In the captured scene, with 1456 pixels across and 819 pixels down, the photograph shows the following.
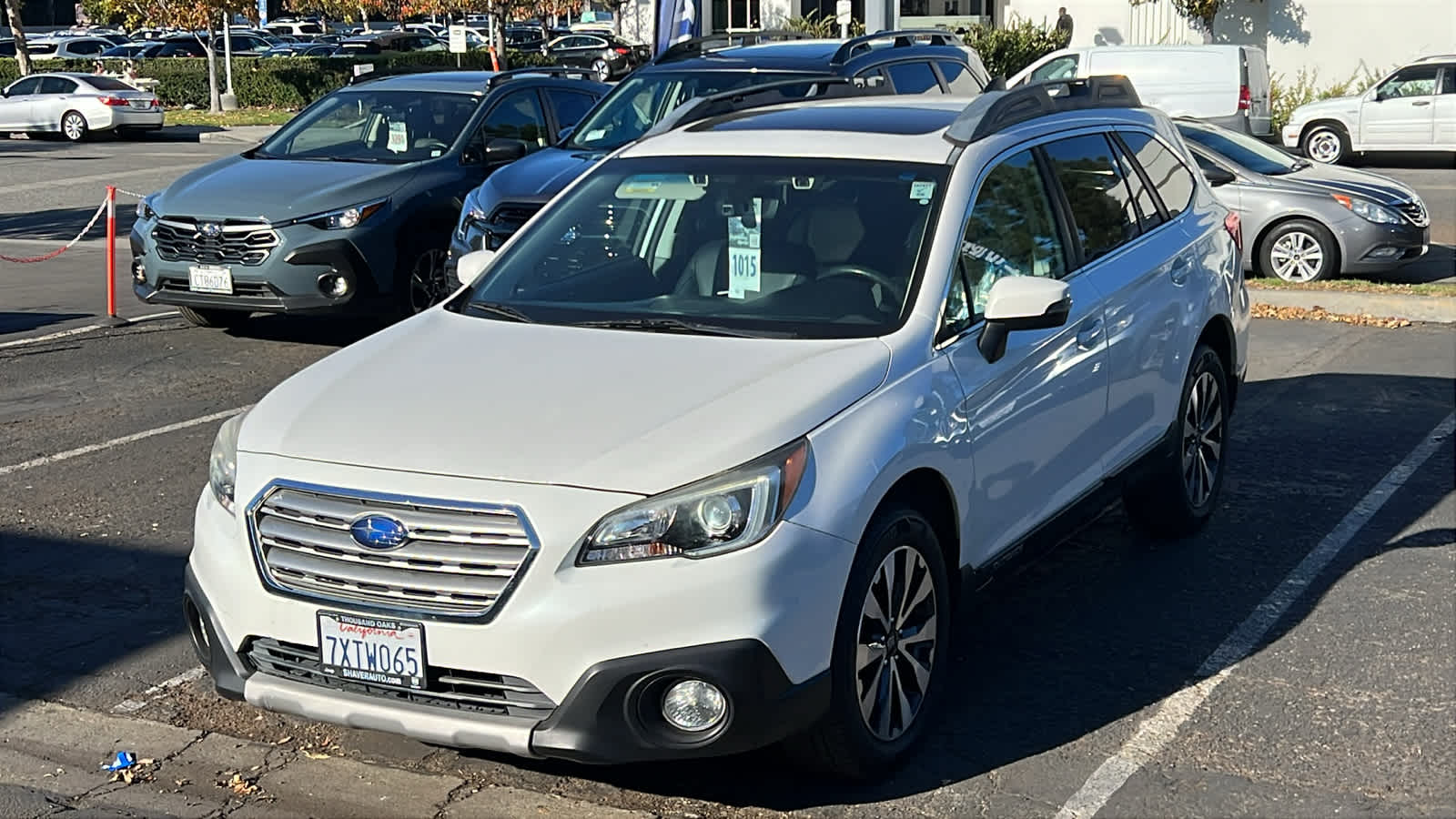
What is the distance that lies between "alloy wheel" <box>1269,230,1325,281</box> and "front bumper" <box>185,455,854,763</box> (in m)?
11.0

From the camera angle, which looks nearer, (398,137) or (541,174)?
(541,174)

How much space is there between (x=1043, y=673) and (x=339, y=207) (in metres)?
7.00

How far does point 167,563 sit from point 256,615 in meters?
2.57

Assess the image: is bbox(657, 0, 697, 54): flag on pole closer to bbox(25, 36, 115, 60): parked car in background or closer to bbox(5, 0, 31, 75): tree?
bbox(5, 0, 31, 75): tree

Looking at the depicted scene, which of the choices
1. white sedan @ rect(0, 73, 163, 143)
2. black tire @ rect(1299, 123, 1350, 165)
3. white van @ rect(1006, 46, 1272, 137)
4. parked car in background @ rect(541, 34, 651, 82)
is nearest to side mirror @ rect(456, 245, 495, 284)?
white van @ rect(1006, 46, 1272, 137)

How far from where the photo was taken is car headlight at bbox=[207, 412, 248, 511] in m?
4.55

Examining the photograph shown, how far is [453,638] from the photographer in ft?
13.5

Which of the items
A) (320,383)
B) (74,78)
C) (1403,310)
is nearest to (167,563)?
(320,383)

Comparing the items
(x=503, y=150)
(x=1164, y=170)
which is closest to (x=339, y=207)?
(x=503, y=150)

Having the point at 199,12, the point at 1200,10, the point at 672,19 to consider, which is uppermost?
the point at 199,12

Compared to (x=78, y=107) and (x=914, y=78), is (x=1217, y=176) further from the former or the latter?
(x=78, y=107)

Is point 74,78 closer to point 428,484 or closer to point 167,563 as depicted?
point 167,563

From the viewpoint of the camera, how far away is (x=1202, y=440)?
7.05m

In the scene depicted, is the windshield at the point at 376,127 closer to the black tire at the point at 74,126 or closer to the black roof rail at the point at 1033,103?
the black roof rail at the point at 1033,103
